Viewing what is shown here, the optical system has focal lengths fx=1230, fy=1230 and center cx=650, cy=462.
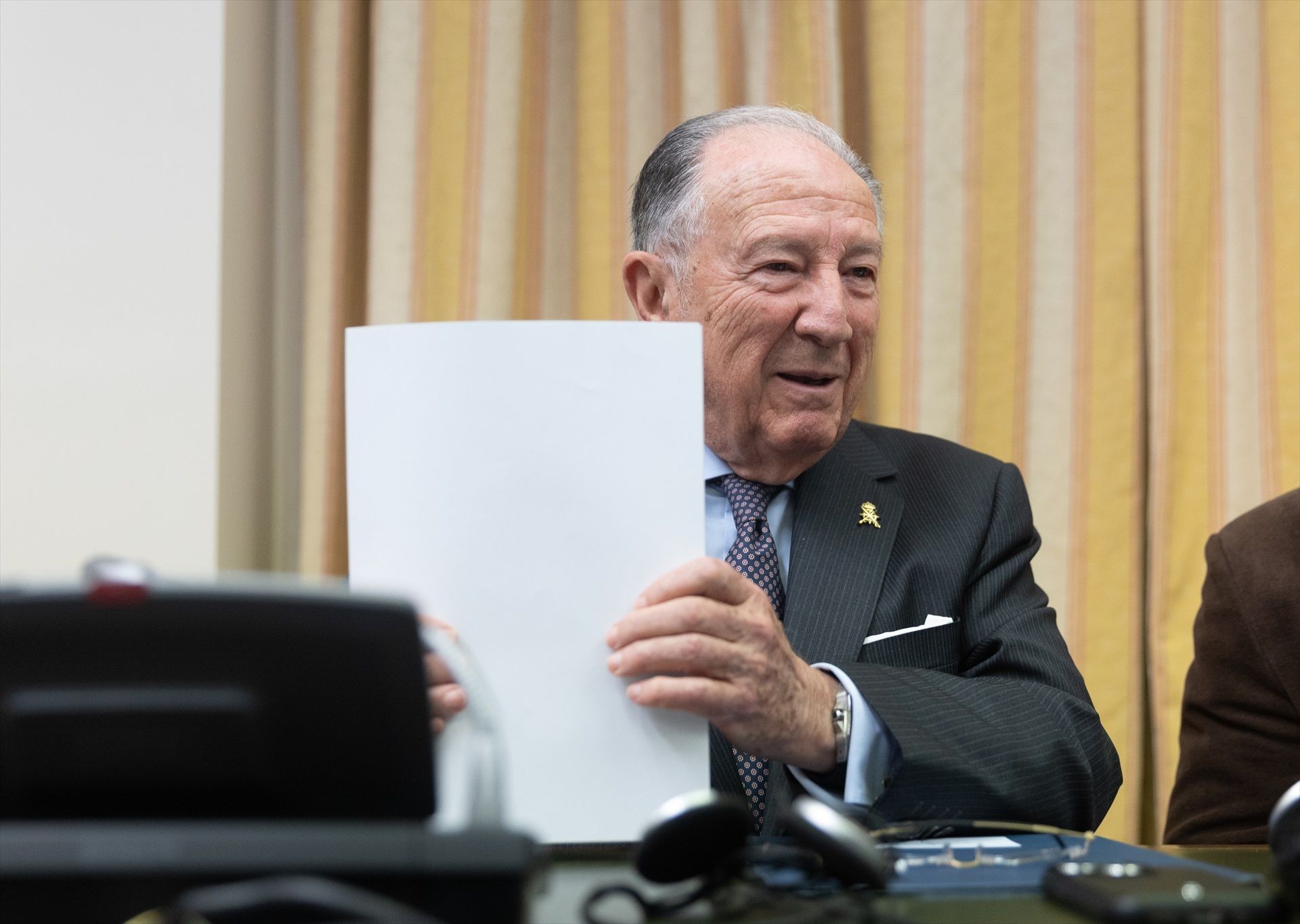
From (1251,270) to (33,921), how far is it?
212cm

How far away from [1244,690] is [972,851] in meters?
0.75

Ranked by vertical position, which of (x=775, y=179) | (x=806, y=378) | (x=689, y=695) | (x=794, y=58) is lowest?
(x=689, y=695)

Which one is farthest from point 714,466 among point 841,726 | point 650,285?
point 841,726

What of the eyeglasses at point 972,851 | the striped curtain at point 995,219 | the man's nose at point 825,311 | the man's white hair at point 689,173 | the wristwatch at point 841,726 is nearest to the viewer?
the eyeglasses at point 972,851

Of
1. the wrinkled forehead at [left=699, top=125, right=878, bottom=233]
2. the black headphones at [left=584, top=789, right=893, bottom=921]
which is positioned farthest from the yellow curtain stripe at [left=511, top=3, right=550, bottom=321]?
the black headphones at [left=584, top=789, right=893, bottom=921]

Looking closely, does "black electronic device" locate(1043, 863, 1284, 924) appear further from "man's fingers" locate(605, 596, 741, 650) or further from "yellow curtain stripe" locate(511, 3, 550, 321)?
"yellow curtain stripe" locate(511, 3, 550, 321)

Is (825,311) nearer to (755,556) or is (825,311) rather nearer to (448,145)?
(755,556)

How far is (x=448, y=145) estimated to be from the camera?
2.08 m

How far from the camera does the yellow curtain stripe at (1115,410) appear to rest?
2.08 metres

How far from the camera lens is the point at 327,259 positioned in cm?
206

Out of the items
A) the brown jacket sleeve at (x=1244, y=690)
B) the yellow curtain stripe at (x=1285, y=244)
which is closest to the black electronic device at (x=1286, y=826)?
the brown jacket sleeve at (x=1244, y=690)

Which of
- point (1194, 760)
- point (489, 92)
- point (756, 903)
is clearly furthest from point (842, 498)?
point (489, 92)

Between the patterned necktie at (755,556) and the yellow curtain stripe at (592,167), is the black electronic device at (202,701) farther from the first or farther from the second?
the yellow curtain stripe at (592,167)

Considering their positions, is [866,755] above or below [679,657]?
below
